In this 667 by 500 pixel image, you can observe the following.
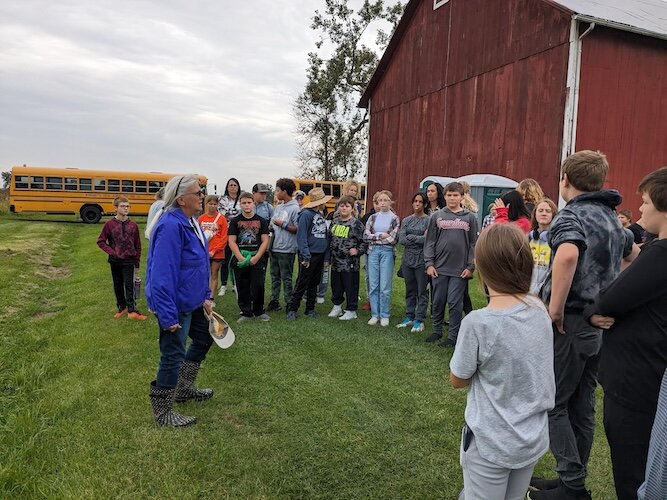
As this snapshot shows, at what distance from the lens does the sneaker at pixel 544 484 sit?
308 cm

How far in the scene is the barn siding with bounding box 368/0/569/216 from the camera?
12.5m

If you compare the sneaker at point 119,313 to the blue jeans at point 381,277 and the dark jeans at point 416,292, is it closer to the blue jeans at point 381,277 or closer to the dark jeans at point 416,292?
the blue jeans at point 381,277

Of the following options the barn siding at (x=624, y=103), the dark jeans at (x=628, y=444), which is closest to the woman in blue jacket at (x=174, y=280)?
the dark jeans at (x=628, y=444)

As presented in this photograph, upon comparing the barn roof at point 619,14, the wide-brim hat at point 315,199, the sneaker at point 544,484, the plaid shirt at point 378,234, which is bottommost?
the sneaker at point 544,484

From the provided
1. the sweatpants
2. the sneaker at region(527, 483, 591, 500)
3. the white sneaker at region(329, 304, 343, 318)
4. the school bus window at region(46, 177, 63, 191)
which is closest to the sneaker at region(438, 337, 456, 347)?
the white sneaker at region(329, 304, 343, 318)

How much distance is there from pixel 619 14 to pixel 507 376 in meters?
14.6

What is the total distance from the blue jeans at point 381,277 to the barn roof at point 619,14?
27.7ft

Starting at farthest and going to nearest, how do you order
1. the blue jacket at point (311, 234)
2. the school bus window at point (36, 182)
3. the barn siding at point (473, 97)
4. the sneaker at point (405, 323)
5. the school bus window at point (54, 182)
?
the school bus window at point (54, 182)
the school bus window at point (36, 182)
the barn siding at point (473, 97)
the blue jacket at point (311, 234)
the sneaker at point (405, 323)

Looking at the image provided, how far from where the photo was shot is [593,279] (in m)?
2.81

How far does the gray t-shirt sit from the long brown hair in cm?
9

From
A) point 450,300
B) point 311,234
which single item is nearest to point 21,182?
point 311,234

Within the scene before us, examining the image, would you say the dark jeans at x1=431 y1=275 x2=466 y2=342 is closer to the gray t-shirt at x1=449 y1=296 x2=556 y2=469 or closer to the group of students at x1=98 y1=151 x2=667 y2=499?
the group of students at x1=98 y1=151 x2=667 y2=499

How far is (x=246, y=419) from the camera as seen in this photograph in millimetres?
4039

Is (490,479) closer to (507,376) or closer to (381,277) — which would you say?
(507,376)
